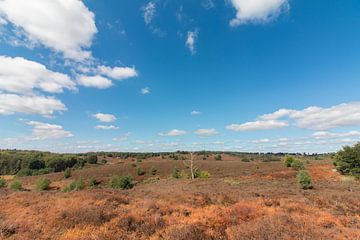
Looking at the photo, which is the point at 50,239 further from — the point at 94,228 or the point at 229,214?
the point at 229,214

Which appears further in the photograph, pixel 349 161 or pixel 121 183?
pixel 349 161

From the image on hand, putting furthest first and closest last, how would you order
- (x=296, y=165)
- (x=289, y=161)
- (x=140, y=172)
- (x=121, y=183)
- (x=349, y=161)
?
(x=140, y=172) → (x=289, y=161) → (x=296, y=165) → (x=349, y=161) → (x=121, y=183)

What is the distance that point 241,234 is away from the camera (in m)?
6.94

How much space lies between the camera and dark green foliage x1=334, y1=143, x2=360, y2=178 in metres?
38.1

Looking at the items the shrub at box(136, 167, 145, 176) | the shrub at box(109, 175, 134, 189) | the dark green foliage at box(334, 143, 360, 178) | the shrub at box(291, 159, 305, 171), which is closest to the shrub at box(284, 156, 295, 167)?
the shrub at box(291, 159, 305, 171)

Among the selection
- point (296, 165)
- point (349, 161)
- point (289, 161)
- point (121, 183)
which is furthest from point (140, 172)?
point (349, 161)

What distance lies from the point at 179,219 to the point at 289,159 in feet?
171

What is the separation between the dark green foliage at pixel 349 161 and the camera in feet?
125

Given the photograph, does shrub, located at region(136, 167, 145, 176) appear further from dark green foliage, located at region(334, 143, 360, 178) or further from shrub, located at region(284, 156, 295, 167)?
dark green foliage, located at region(334, 143, 360, 178)

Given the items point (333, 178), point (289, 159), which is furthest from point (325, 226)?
point (289, 159)

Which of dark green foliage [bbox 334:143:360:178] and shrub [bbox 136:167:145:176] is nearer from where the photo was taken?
dark green foliage [bbox 334:143:360:178]

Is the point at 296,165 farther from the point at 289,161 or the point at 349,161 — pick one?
the point at 349,161

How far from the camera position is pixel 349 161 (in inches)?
1545

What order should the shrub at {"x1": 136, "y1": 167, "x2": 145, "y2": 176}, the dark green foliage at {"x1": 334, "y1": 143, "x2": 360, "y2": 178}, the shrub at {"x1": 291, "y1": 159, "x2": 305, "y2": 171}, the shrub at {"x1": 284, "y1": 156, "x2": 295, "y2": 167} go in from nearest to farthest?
the dark green foliage at {"x1": 334, "y1": 143, "x2": 360, "y2": 178}, the shrub at {"x1": 291, "y1": 159, "x2": 305, "y2": 171}, the shrub at {"x1": 284, "y1": 156, "x2": 295, "y2": 167}, the shrub at {"x1": 136, "y1": 167, "x2": 145, "y2": 176}
